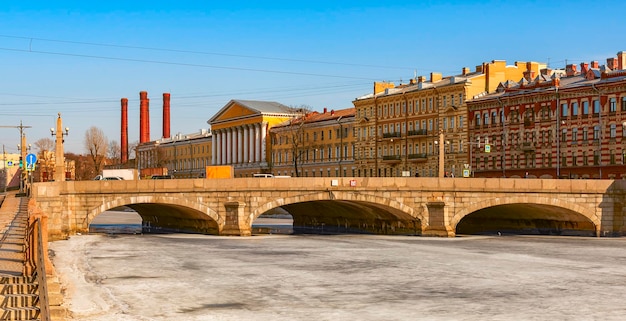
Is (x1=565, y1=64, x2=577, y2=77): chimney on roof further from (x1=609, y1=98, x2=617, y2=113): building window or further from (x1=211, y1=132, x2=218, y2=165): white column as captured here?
(x1=211, y1=132, x2=218, y2=165): white column

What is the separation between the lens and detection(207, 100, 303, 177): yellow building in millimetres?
148875

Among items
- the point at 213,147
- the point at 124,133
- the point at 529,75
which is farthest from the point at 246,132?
the point at 529,75

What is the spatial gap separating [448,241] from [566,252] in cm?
1080

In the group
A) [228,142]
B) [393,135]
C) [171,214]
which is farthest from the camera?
[228,142]

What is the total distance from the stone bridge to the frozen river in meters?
3.53

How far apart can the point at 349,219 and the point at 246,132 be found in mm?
73991

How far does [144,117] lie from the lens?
17300cm

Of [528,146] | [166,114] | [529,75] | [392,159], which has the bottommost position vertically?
[392,159]

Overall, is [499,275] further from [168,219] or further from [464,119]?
[464,119]

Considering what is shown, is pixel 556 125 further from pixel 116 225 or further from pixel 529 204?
pixel 116 225

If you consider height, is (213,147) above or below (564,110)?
below

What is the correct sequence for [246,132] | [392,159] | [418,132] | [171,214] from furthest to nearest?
1. [246,132]
2. [392,159]
3. [418,132]
4. [171,214]

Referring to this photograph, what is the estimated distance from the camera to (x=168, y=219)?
81188 mm

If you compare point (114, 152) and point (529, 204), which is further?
point (114, 152)
